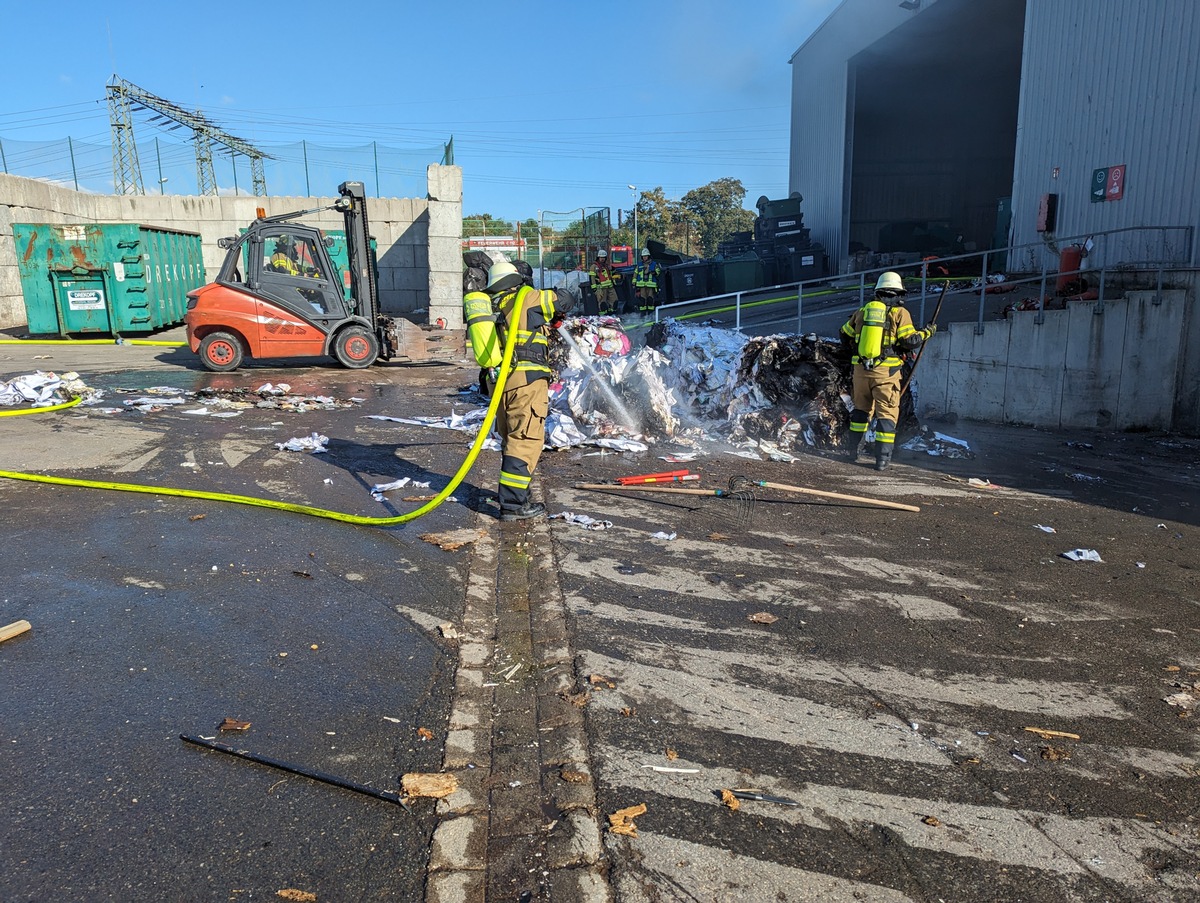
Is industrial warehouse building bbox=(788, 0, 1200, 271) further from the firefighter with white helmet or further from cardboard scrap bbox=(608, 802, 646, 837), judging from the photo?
cardboard scrap bbox=(608, 802, 646, 837)

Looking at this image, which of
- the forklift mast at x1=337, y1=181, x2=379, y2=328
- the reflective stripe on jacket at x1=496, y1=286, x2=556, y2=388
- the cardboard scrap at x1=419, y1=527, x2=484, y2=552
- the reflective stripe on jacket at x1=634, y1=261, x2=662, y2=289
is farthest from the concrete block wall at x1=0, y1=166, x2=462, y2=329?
the cardboard scrap at x1=419, y1=527, x2=484, y2=552

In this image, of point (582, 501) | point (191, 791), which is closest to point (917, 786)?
point (191, 791)

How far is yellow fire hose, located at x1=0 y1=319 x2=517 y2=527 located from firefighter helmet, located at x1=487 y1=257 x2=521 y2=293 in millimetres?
419

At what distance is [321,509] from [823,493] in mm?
3967

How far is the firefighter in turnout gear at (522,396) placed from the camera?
19.8 ft

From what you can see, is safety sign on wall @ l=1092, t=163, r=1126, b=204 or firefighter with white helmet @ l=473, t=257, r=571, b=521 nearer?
firefighter with white helmet @ l=473, t=257, r=571, b=521

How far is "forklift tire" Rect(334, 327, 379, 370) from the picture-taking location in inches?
529

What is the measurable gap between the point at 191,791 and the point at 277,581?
202 cm

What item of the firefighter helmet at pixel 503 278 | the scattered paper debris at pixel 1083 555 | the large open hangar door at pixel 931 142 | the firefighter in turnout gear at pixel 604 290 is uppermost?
the large open hangar door at pixel 931 142

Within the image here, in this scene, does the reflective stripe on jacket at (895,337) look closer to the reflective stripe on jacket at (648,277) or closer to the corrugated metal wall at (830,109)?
the reflective stripe on jacket at (648,277)

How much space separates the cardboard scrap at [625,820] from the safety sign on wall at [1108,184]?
495 inches

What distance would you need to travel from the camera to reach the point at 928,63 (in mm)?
21750

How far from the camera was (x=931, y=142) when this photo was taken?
2547 cm

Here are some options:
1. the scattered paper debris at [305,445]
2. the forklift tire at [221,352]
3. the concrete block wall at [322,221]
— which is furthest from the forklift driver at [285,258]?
the concrete block wall at [322,221]
